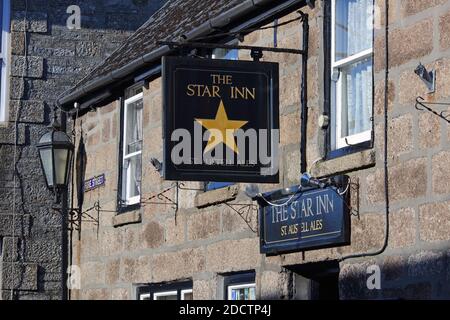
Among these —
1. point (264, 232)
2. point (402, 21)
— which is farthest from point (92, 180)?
point (402, 21)

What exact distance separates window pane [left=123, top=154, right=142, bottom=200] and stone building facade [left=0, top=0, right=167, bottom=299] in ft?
6.18

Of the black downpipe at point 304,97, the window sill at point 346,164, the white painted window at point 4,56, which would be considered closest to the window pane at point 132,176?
the white painted window at point 4,56

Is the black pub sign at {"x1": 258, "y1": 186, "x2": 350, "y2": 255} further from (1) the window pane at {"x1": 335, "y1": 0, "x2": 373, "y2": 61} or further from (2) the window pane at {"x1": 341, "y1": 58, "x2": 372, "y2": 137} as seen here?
(1) the window pane at {"x1": 335, "y1": 0, "x2": 373, "y2": 61}

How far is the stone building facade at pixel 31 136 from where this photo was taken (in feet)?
54.1

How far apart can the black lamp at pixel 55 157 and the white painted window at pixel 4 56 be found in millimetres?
1200

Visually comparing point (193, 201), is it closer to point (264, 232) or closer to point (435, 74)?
point (264, 232)

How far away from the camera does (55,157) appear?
51.3 ft

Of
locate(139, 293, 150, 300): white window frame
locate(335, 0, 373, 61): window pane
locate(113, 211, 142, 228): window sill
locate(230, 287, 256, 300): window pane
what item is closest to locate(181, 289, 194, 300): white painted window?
locate(139, 293, 150, 300): white window frame

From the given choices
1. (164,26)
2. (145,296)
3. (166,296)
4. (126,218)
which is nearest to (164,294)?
(166,296)

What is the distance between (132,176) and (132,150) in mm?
300

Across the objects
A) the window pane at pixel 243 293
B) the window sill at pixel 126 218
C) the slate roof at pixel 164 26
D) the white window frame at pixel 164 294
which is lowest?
the window pane at pixel 243 293

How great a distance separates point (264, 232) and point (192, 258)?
65.2 inches

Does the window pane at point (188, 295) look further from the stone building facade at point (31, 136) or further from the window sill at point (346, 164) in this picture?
the stone building facade at point (31, 136)

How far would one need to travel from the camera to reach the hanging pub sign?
11094mm
